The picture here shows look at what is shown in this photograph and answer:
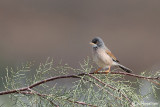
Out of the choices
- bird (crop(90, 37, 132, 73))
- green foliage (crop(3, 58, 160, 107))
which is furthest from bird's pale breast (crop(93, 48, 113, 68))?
green foliage (crop(3, 58, 160, 107))

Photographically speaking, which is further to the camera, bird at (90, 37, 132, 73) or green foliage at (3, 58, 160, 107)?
bird at (90, 37, 132, 73)

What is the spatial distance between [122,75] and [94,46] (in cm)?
122

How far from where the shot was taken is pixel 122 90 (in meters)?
1.48

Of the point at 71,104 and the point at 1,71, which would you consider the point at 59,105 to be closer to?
the point at 71,104

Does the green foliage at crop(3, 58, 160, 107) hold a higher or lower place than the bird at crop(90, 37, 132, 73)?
lower

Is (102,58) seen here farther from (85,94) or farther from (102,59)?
(85,94)

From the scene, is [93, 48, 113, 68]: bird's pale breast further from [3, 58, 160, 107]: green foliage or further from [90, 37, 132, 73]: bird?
[3, 58, 160, 107]: green foliage

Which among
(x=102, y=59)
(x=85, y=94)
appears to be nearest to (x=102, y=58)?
(x=102, y=59)

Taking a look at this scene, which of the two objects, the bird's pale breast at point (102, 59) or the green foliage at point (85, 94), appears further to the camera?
the bird's pale breast at point (102, 59)

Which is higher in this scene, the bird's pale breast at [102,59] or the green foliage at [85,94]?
the bird's pale breast at [102,59]

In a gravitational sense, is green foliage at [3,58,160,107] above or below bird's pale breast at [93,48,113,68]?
below

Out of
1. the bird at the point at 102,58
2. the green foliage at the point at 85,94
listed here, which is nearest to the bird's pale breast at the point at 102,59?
the bird at the point at 102,58

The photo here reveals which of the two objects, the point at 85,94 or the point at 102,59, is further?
the point at 102,59

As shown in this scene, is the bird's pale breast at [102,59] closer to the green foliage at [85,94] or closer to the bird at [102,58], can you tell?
the bird at [102,58]
